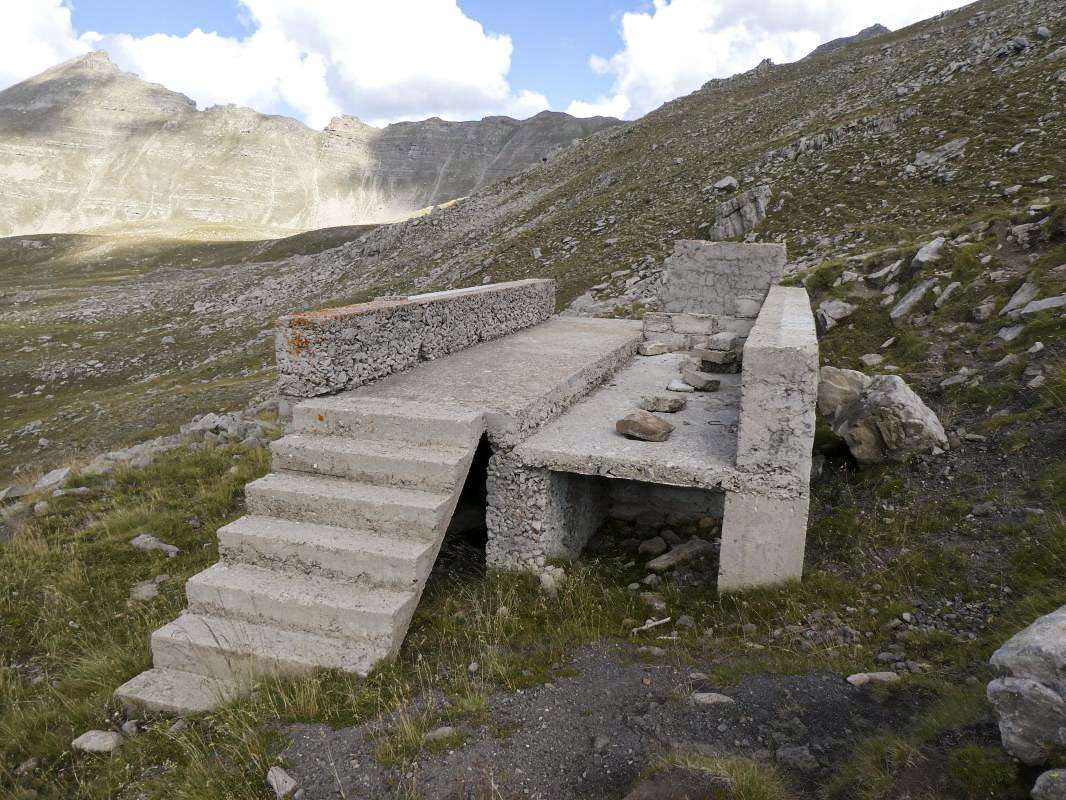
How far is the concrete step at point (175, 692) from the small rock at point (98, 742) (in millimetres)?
257

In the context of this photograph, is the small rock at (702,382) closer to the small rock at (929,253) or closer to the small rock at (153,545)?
the small rock at (929,253)

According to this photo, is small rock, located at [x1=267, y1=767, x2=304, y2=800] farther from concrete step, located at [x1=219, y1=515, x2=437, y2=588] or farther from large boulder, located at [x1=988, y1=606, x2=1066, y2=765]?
large boulder, located at [x1=988, y1=606, x2=1066, y2=765]

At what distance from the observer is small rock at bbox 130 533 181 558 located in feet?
22.5

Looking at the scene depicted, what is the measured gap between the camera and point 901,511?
20.1 ft

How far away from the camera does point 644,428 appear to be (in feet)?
19.9

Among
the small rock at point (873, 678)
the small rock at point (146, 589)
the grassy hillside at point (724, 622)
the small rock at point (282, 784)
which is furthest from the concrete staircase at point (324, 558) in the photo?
the small rock at point (873, 678)

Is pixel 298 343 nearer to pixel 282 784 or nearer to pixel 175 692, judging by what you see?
pixel 175 692

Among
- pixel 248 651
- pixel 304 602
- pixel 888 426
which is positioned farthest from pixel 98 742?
pixel 888 426

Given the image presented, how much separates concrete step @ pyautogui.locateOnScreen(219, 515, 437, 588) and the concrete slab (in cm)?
138

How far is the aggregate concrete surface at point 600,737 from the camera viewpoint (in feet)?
11.4

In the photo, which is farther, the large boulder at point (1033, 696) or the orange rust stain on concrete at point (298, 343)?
the orange rust stain on concrete at point (298, 343)

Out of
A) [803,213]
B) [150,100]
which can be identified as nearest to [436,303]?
[803,213]

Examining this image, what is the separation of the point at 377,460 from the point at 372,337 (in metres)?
2.07

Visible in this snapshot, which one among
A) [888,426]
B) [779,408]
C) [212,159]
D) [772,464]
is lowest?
[888,426]
